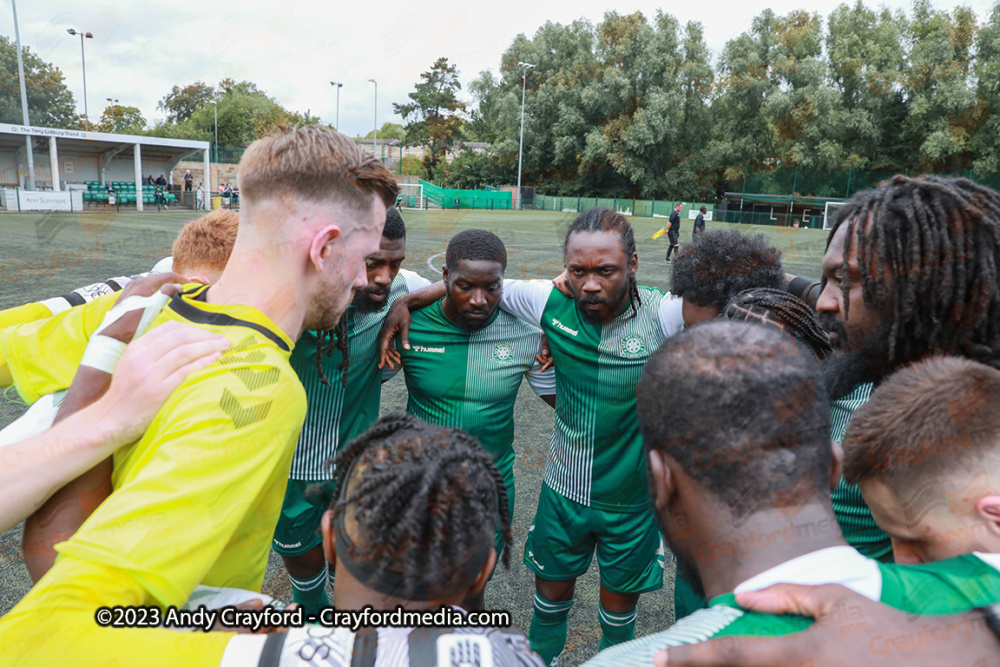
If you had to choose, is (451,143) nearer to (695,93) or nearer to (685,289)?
(695,93)

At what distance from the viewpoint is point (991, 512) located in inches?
49.6

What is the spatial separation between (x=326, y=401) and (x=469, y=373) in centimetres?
77

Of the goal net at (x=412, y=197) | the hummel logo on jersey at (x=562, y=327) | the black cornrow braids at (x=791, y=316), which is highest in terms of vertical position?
the goal net at (x=412, y=197)

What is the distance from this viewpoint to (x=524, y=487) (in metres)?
4.74

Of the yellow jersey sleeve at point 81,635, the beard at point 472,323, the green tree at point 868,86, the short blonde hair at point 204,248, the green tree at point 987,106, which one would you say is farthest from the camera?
the green tree at point 868,86

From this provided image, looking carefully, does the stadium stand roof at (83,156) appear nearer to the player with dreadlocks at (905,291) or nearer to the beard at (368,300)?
the beard at (368,300)

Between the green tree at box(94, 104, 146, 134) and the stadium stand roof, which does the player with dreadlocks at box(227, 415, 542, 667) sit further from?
the green tree at box(94, 104, 146, 134)

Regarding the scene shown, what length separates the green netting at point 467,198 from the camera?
154ft

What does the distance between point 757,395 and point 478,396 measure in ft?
7.05

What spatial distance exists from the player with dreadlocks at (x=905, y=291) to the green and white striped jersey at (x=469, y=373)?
171cm

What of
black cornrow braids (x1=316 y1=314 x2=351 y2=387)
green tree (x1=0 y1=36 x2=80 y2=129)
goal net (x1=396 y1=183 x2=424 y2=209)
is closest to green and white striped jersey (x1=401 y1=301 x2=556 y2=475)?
A: black cornrow braids (x1=316 y1=314 x2=351 y2=387)

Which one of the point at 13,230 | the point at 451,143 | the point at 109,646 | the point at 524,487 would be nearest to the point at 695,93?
the point at 451,143

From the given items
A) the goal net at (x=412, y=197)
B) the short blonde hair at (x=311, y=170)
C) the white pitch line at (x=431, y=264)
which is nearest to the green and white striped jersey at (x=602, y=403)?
the short blonde hair at (x=311, y=170)

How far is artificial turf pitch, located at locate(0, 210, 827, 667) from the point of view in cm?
352
